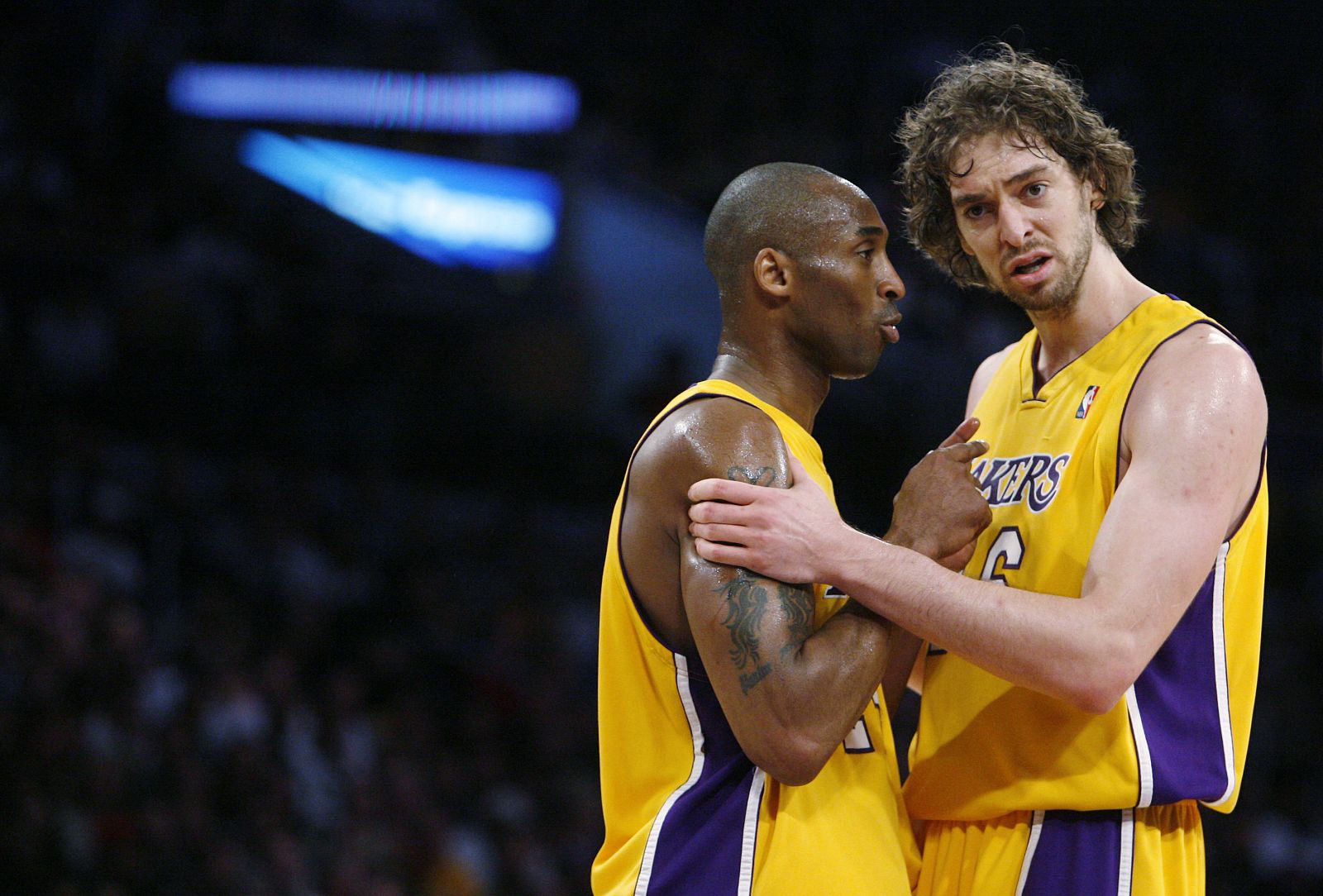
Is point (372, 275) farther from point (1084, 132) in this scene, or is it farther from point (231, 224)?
point (1084, 132)

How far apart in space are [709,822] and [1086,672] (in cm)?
80

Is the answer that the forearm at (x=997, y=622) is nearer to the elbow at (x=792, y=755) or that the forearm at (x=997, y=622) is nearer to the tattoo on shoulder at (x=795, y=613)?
the tattoo on shoulder at (x=795, y=613)

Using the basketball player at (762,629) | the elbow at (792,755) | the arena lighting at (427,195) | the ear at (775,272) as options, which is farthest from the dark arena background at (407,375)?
the elbow at (792,755)

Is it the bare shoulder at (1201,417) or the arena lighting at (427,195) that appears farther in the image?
the arena lighting at (427,195)

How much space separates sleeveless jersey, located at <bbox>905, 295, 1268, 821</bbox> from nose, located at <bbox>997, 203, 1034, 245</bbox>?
0.30 metres

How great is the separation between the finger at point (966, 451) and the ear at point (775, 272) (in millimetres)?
507

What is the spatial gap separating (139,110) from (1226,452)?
33.0 feet

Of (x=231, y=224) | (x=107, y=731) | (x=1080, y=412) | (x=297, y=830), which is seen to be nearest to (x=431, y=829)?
(x=297, y=830)

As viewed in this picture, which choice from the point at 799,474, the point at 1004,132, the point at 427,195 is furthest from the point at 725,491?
the point at 427,195

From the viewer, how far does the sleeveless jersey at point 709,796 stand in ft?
8.97

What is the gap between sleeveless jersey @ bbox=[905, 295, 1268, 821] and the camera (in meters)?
2.78

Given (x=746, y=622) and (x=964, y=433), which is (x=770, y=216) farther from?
(x=746, y=622)

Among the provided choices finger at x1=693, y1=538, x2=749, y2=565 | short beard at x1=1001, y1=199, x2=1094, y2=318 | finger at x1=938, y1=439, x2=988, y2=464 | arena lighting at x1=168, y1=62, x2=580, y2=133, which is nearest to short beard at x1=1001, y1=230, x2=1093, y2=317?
short beard at x1=1001, y1=199, x2=1094, y2=318

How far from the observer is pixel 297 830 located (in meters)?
7.66
